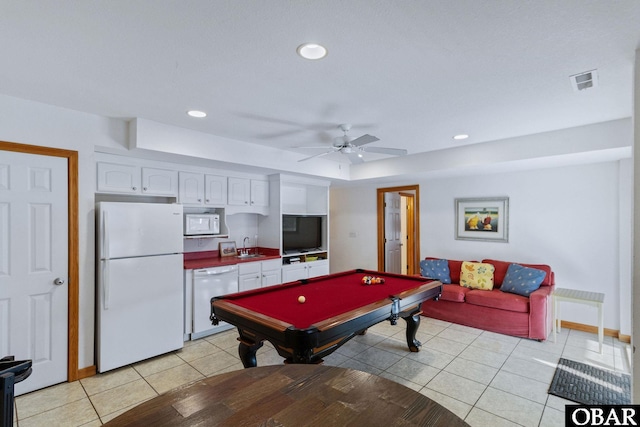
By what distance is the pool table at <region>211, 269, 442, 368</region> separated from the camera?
1.99 metres

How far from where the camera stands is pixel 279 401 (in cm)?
109

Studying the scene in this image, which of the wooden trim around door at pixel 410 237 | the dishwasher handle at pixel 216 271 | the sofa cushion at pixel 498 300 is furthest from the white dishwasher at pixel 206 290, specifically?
the wooden trim around door at pixel 410 237

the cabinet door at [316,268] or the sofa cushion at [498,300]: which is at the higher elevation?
the cabinet door at [316,268]

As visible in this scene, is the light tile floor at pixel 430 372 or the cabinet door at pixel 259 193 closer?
the light tile floor at pixel 430 372

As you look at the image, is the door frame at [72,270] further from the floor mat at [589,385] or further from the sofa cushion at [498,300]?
the sofa cushion at [498,300]

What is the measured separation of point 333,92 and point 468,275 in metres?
3.41

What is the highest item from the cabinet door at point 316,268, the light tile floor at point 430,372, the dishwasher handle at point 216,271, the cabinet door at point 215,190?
the cabinet door at point 215,190

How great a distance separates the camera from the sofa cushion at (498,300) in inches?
149

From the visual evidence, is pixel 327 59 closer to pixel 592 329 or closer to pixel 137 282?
pixel 137 282

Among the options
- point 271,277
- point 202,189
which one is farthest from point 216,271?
point 202,189

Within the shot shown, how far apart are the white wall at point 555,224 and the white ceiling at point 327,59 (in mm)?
1352

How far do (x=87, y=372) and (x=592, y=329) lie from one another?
18.8 ft

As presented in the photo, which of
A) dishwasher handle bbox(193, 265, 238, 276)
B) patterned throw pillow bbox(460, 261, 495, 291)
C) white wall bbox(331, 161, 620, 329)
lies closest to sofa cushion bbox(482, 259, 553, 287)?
patterned throw pillow bbox(460, 261, 495, 291)

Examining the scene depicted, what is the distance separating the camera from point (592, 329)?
3971 mm
